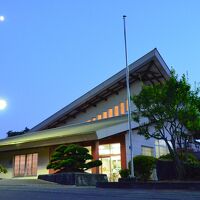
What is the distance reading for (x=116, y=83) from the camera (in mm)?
26812

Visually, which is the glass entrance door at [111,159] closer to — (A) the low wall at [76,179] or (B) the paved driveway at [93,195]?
(A) the low wall at [76,179]

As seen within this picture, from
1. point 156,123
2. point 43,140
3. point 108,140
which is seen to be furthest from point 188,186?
point 43,140

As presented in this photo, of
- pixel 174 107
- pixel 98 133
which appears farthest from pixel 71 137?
pixel 174 107

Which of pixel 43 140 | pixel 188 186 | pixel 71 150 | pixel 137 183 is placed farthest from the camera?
pixel 43 140

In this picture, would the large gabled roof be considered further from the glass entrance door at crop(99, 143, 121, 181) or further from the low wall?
the low wall

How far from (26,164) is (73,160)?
9475 mm

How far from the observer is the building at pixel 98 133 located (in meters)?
20.7

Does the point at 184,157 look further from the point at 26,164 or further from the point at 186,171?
the point at 26,164

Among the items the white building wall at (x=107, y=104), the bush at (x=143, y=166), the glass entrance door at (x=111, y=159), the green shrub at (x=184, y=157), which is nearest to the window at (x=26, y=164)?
the white building wall at (x=107, y=104)

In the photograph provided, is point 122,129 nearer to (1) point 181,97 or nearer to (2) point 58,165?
(2) point 58,165

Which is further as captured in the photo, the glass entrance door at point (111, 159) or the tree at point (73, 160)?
the glass entrance door at point (111, 159)

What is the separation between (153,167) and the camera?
19.1 m

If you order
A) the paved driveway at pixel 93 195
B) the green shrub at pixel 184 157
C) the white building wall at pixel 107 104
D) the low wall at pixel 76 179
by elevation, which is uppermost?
the white building wall at pixel 107 104

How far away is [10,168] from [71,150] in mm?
11118
